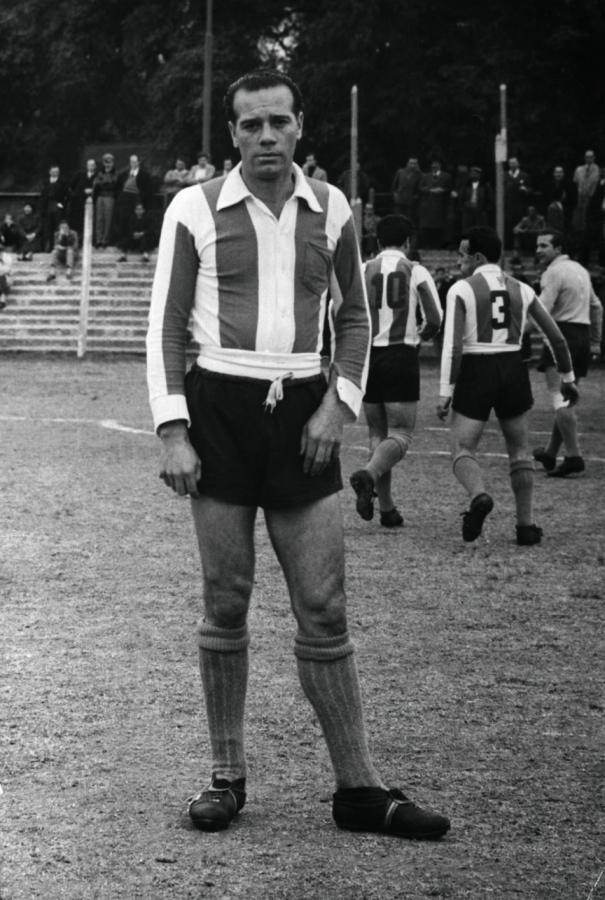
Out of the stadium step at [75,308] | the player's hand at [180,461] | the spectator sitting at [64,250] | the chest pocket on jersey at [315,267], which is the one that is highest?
the chest pocket on jersey at [315,267]

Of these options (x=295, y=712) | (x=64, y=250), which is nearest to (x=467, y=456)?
(x=295, y=712)

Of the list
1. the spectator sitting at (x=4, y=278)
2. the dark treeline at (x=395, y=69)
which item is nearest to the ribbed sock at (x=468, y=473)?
the spectator sitting at (x=4, y=278)

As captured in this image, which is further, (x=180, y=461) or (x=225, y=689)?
(x=225, y=689)

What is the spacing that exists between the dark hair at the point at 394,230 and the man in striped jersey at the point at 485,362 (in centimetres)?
67

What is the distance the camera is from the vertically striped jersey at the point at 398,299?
10.9m

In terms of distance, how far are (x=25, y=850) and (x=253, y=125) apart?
75.5 inches

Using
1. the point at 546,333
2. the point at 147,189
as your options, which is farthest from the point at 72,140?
the point at 546,333

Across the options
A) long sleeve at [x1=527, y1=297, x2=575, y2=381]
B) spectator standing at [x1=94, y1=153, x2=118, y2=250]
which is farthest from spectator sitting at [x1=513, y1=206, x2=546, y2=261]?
long sleeve at [x1=527, y1=297, x2=575, y2=381]

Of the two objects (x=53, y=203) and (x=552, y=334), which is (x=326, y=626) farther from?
(x=53, y=203)

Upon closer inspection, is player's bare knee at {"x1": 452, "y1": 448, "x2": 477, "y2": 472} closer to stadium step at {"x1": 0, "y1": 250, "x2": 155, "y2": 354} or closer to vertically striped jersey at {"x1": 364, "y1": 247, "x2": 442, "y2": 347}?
vertically striped jersey at {"x1": 364, "y1": 247, "x2": 442, "y2": 347}

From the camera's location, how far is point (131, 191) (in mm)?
33812

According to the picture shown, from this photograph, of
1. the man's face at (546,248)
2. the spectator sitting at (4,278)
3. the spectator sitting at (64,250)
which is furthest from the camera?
the spectator sitting at (64,250)

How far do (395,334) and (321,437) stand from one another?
642cm

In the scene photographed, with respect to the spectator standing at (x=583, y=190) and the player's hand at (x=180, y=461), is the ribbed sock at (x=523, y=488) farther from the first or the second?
the spectator standing at (x=583, y=190)
